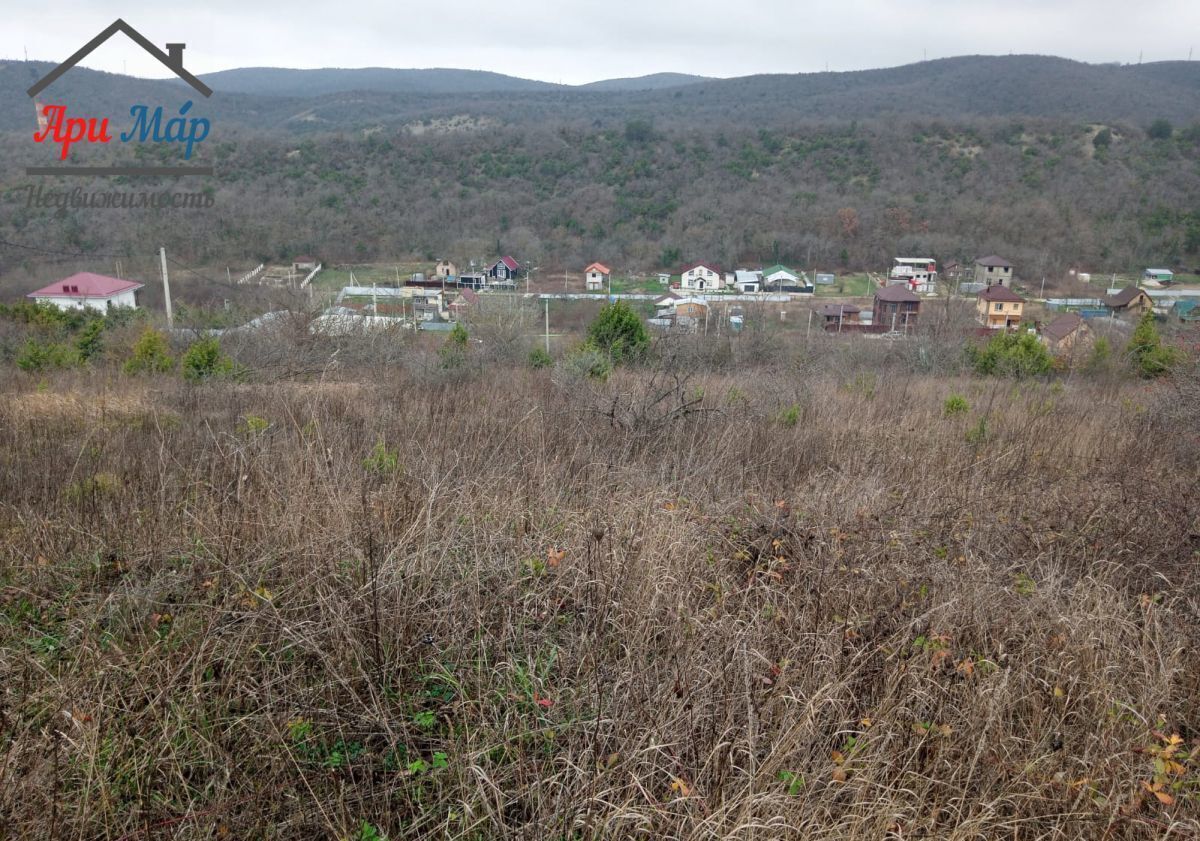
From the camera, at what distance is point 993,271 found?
25.9 metres

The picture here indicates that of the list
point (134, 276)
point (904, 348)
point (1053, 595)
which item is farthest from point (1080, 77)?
point (1053, 595)

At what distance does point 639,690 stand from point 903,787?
0.72 meters

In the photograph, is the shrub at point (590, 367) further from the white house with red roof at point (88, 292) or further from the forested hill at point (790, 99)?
the forested hill at point (790, 99)

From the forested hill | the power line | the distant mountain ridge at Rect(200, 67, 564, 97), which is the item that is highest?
the distant mountain ridge at Rect(200, 67, 564, 97)

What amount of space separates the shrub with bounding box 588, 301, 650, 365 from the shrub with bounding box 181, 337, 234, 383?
5223 mm

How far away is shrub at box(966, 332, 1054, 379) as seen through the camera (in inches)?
456

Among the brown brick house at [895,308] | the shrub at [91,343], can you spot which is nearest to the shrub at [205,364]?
the shrub at [91,343]

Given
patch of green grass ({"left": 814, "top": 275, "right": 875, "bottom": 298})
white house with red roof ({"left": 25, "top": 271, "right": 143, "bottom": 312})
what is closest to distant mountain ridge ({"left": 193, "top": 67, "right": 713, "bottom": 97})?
patch of green grass ({"left": 814, "top": 275, "right": 875, "bottom": 298})

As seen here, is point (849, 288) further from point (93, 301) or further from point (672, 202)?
point (93, 301)

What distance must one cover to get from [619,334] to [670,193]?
23.1m

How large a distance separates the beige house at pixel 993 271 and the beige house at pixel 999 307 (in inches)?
185

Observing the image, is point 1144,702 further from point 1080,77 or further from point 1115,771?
point 1080,77

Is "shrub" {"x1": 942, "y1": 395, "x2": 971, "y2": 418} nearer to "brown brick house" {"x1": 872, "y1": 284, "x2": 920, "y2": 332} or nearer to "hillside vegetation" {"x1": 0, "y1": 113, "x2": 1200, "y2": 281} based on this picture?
"brown brick house" {"x1": 872, "y1": 284, "x2": 920, "y2": 332}

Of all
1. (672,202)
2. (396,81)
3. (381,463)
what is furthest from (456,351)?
(396,81)
